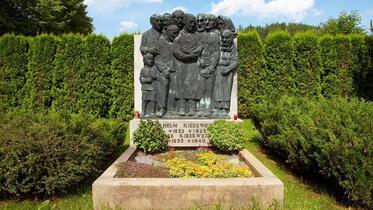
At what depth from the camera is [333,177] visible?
4895 millimetres

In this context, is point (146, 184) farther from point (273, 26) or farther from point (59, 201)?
point (273, 26)

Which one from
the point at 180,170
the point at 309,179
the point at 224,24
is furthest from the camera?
the point at 224,24

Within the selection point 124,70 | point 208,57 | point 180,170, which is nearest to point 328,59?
point 208,57

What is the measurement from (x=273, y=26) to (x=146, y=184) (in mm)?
48613

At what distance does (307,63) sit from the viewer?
11.4 metres

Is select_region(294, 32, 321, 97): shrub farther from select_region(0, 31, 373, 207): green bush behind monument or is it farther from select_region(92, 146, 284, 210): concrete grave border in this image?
select_region(92, 146, 284, 210): concrete grave border

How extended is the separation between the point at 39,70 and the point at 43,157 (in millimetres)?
7421

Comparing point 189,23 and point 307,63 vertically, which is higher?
point 189,23

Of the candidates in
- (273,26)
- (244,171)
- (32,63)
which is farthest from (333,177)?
(273,26)

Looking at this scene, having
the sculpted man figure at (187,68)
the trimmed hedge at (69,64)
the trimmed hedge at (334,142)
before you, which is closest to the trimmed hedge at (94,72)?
the trimmed hedge at (69,64)

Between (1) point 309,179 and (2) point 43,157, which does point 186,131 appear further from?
(2) point 43,157

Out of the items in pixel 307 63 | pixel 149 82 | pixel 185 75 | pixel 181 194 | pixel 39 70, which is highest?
pixel 307 63

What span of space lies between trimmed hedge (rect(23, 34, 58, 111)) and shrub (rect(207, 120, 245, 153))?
692cm

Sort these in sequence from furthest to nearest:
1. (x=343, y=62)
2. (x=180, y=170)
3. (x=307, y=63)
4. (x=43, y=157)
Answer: (x=343, y=62) → (x=307, y=63) → (x=180, y=170) → (x=43, y=157)
